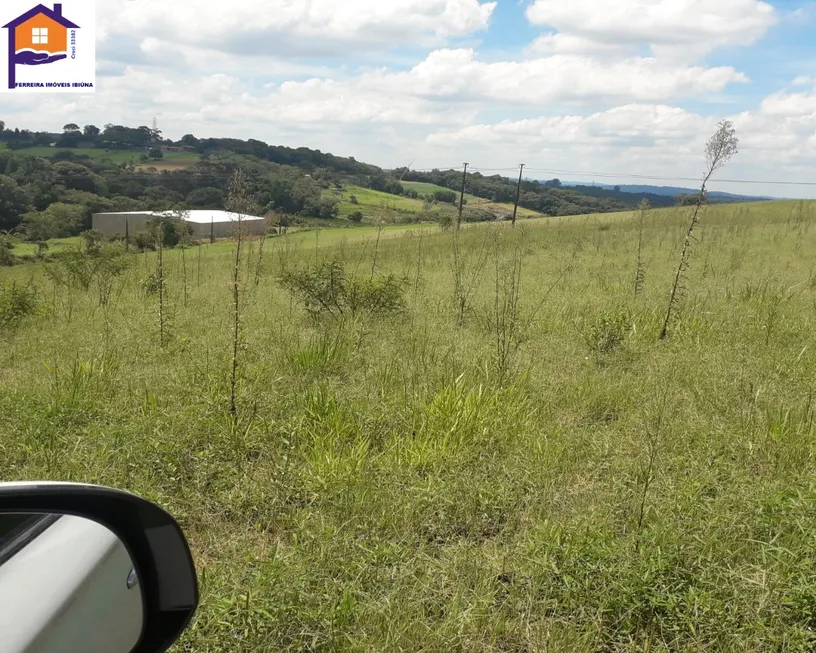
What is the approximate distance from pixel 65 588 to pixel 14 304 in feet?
23.6

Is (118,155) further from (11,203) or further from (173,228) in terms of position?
(173,228)

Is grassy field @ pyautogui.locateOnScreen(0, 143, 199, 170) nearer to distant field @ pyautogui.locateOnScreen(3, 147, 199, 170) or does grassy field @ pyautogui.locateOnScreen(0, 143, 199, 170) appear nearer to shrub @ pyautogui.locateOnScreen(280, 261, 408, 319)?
distant field @ pyautogui.locateOnScreen(3, 147, 199, 170)

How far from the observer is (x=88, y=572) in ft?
3.04

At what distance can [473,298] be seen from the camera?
8.13 metres

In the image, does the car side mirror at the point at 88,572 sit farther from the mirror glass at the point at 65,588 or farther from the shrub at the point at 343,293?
the shrub at the point at 343,293

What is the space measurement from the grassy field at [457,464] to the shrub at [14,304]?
0.54 feet

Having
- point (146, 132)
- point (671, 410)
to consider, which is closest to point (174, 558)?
point (671, 410)

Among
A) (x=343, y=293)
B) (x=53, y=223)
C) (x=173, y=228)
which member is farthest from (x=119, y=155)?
(x=343, y=293)

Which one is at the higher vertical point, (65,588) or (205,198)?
(205,198)

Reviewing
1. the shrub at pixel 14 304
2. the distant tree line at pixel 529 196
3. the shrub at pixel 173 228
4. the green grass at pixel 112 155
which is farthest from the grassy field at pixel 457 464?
the green grass at pixel 112 155

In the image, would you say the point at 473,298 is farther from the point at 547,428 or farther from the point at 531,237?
the point at 531,237

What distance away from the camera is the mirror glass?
749 mm

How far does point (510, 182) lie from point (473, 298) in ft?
98.2

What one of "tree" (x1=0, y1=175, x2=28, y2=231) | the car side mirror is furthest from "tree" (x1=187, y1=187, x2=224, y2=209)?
the car side mirror
